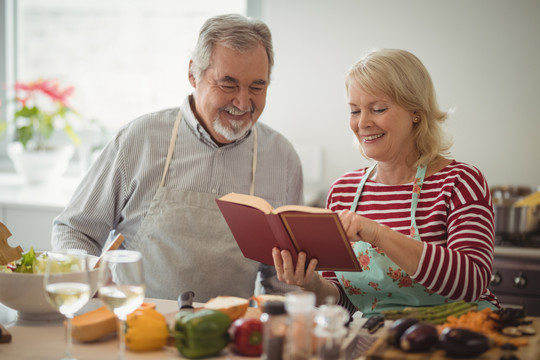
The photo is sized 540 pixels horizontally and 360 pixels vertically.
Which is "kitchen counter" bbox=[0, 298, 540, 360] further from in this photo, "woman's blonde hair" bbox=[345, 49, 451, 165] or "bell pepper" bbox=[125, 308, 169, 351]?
"woman's blonde hair" bbox=[345, 49, 451, 165]

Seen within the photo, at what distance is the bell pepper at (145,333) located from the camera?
47.1 inches

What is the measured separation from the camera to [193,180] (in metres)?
2.03

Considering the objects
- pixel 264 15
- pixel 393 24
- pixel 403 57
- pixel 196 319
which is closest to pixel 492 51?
pixel 393 24

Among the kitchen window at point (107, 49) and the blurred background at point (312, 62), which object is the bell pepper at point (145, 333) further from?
the kitchen window at point (107, 49)

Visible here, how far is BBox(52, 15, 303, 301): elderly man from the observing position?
1943 millimetres

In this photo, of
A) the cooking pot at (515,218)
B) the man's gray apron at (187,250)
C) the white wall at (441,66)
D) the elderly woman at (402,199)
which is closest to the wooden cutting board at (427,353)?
the elderly woman at (402,199)

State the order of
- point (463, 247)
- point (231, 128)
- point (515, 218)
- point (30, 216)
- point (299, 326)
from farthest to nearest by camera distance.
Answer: point (30, 216), point (515, 218), point (231, 128), point (463, 247), point (299, 326)

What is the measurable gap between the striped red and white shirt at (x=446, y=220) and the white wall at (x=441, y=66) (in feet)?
4.03

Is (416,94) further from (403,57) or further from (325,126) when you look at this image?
(325,126)

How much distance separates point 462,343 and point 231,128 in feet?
3.76

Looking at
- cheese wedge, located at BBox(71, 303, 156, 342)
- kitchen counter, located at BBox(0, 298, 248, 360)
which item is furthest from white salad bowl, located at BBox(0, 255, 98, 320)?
cheese wedge, located at BBox(71, 303, 156, 342)

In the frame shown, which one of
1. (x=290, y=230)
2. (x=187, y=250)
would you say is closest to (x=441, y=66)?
(x=187, y=250)

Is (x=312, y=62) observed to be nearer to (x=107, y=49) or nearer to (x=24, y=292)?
(x=107, y=49)

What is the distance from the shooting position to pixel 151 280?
6.38ft
